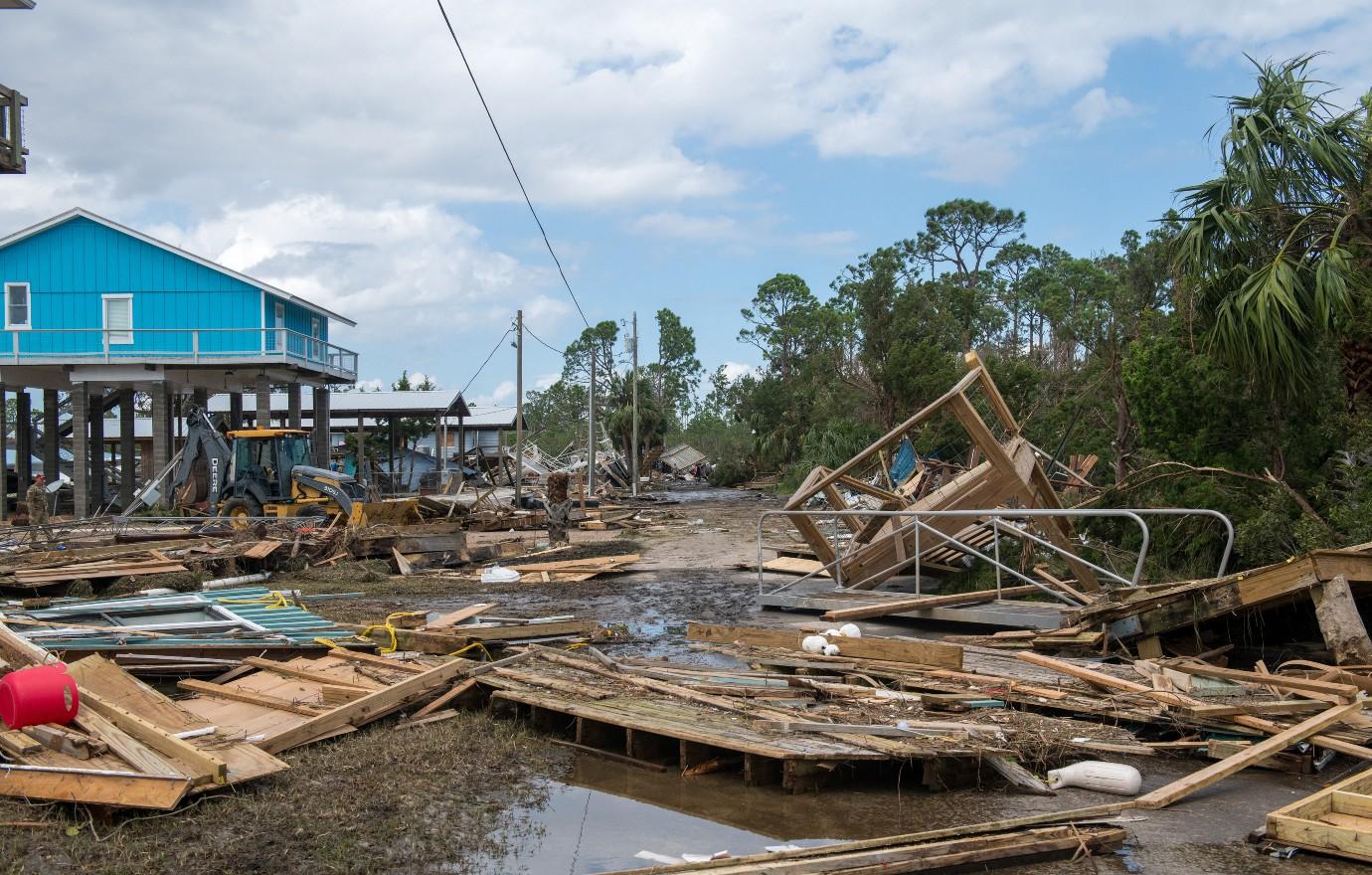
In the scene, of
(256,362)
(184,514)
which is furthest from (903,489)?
(256,362)

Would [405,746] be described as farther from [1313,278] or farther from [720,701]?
[1313,278]

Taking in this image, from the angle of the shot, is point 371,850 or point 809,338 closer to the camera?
point 371,850

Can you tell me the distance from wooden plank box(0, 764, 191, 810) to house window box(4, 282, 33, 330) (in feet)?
102

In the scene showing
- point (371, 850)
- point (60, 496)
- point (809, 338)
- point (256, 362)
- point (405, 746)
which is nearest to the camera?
point (371, 850)

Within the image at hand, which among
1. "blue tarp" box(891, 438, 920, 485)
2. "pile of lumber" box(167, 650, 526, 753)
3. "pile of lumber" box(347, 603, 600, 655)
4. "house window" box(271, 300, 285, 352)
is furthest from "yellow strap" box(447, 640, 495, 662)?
"house window" box(271, 300, 285, 352)

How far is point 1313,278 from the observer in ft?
37.7

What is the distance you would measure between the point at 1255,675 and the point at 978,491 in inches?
200

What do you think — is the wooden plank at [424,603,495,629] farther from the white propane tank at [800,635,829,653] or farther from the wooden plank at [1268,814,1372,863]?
the wooden plank at [1268,814,1372,863]

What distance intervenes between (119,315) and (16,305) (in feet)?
10.0

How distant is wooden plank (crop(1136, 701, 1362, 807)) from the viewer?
20.1 ft

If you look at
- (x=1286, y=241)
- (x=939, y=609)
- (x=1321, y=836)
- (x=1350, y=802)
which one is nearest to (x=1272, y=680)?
(x=1350, y=802)

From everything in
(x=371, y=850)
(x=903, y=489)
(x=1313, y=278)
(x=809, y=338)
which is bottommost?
(x=371, y=850)

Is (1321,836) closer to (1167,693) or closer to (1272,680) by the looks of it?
(1167,693)

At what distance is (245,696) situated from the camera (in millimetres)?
8219
